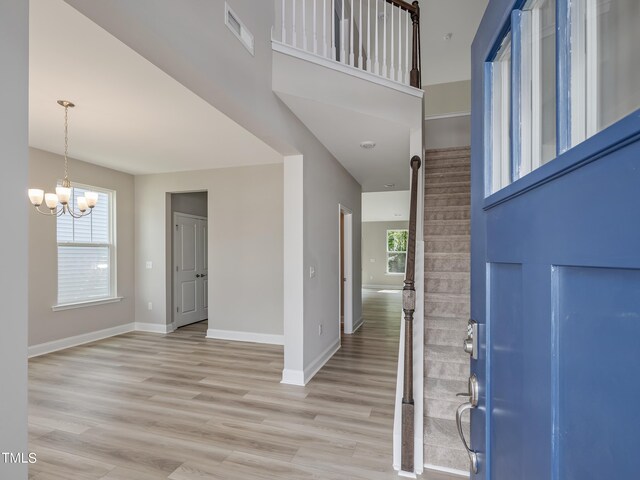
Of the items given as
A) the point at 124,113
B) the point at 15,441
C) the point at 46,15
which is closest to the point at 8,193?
the point at 15,441

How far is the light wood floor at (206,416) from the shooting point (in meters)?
2.19

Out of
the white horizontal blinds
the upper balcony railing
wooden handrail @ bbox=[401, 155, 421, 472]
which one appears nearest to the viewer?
wooden handrail @ bbox=[401, 155, 421, 472]

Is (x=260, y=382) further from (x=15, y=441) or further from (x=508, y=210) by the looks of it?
(x=508, y=210)

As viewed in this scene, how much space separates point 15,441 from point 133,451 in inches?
68.6

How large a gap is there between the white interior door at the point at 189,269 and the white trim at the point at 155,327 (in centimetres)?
16

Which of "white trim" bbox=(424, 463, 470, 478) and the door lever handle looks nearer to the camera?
the door lever handle

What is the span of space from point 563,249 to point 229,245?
5178 mm

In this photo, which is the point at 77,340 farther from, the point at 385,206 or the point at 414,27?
the point at 385,206

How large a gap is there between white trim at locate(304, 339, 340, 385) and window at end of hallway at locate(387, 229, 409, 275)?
8775 millimetres

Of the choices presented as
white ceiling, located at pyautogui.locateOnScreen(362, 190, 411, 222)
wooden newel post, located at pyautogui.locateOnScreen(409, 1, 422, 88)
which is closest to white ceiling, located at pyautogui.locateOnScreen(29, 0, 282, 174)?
wooden newel post, located at pyautogui.locateOnScreen(409, 1, 422, 88)

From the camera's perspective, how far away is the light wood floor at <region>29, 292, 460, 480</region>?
219 centimetres

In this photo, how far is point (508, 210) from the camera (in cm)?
75

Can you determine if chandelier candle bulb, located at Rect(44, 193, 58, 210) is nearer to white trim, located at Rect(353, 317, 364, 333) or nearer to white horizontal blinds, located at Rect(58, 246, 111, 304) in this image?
white horizontal blinds, located at Rect(58, 246, 111, 304)

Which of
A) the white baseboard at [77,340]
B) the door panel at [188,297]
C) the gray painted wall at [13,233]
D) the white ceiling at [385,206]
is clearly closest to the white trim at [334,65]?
the gray painted wall at [13,233]
